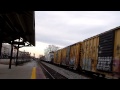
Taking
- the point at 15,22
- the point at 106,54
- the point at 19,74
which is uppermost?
the point at 15,22

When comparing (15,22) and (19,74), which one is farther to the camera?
(19,74)

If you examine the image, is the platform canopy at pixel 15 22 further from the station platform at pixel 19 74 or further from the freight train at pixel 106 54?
the freight train at pixel 106 54

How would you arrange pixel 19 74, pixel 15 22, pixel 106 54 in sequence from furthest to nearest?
pixel 19 74 < pixel 15 22 < pixel 106 54

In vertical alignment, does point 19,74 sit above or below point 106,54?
below

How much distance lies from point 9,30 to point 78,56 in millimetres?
7988

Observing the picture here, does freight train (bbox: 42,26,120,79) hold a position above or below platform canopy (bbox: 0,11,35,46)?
below

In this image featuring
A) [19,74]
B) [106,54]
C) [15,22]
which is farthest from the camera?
[19,74]

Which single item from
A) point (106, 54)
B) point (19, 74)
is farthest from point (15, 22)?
point (106, 54)

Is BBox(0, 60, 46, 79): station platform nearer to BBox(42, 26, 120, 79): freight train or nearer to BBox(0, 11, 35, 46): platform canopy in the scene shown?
BBox(0, 11, 35, 46): platform canopy

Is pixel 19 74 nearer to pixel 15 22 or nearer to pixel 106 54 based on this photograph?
pixel 15 22

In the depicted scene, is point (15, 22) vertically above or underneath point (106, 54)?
above

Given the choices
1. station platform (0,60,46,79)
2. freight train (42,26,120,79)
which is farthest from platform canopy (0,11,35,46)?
freight train (42,26,120,79)
